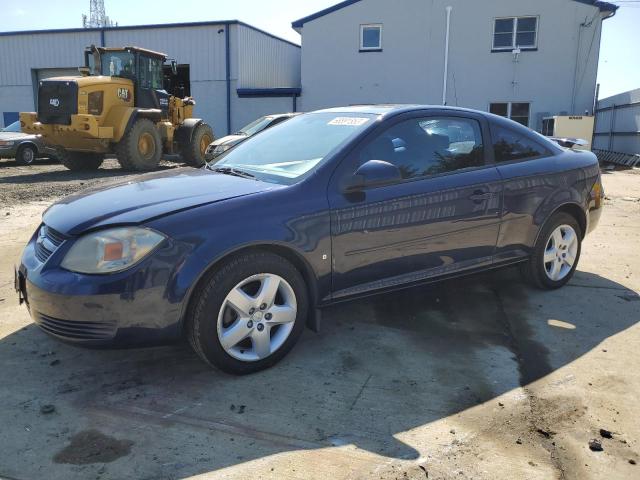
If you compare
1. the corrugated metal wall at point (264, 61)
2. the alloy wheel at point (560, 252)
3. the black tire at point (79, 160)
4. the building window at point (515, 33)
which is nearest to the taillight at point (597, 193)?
the alloy wheel at point (560, 252)

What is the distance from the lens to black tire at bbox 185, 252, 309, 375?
9.74 feet

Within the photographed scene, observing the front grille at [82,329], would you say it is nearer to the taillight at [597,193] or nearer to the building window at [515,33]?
the taillight at [597,193]

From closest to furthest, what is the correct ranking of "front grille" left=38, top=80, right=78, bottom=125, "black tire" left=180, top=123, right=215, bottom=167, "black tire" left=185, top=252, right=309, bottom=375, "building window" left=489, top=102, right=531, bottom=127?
"black tire" left=185, top=252, right=309, bottom=375 < "front grille" left=38, top=80, right=78, bottom=125 < "black tire" left=180, top=123, right=215, bottom=167 < "building window" left=489, top=102, right=531, bottom=127

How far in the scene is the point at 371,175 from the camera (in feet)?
11.0

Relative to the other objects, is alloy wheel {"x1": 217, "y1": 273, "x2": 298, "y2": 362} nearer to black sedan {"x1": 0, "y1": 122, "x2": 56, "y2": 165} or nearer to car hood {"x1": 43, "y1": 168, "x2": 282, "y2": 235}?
car hood {"x1": 43, "y1": 168, "x2": 282, "y2": 235}

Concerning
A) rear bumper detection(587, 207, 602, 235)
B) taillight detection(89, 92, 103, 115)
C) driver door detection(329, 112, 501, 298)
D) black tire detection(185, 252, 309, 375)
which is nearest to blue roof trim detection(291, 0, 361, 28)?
taillight detection(89, 92, 103, 115)

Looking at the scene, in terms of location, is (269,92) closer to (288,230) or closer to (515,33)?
(515,33)

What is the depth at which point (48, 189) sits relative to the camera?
10383mm

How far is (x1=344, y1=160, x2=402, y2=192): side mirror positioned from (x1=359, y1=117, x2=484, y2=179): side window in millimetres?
174

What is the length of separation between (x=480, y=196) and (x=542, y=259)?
1.07 m

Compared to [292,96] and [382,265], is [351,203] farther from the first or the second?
[292,96]

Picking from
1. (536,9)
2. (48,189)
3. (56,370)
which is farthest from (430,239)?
(536,9)

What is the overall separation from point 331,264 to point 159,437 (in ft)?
4.46

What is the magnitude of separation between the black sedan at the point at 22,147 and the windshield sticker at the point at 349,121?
13380 mm
